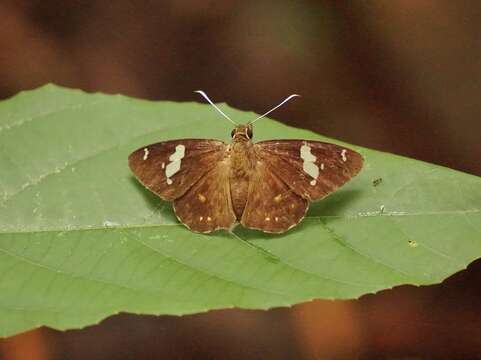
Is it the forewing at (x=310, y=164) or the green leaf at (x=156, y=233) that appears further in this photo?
the forewing at (x=310, y=164)

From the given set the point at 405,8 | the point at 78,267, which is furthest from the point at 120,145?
the point at 405,8

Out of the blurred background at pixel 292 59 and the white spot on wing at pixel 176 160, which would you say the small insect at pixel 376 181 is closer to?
the white spot on wing at pixel 176 160

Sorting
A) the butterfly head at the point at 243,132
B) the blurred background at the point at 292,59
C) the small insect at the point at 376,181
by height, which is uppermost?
the butterfly head at the point at 243,132

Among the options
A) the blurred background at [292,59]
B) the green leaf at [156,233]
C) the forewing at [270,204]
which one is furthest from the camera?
the blurred background at [292,59]

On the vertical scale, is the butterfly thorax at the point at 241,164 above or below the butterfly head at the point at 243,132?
below

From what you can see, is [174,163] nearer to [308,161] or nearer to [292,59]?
[308,161]

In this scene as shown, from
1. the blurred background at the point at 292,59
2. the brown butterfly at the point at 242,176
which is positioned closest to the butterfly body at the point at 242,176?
the brown butterfly at the point at 242,176
